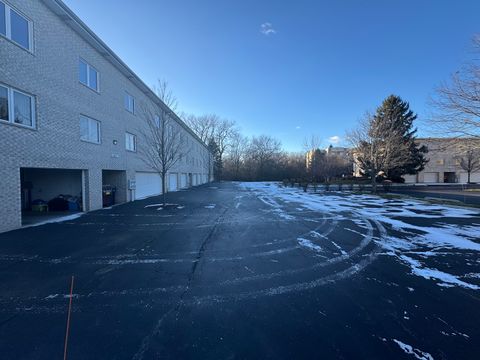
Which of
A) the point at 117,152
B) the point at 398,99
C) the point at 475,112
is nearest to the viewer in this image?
the point at 475,112

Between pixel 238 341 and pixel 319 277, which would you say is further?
pixel 319 277

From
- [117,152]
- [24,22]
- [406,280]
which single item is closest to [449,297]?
[406,280]

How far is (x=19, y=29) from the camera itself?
805 cm

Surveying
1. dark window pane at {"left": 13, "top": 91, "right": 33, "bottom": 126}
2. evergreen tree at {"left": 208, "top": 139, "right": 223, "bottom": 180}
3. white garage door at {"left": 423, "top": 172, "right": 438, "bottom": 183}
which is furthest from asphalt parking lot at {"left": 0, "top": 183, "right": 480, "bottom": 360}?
evergreen tree at {"left": 208, "top": 139, "right": 223, "bottom": 180}

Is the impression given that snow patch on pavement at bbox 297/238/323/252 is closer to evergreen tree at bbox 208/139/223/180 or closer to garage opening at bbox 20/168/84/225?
garage opening at bbox 20/168/84/225

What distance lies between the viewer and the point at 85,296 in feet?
12.2

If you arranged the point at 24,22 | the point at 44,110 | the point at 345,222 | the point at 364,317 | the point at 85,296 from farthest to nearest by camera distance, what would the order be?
1. the point at 345,222
2. the point at 44,110
3. the point at 24,22
4. the point at 85,296
5. the point at 364,317

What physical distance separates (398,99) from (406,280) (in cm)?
3387

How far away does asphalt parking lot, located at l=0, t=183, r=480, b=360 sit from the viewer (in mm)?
2654

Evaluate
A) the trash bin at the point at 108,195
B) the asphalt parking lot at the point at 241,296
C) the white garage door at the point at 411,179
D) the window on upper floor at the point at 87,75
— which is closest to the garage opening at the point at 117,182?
the trash bin at the point at 108,195

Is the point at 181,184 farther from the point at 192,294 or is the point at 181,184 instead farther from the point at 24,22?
the point at 192,294

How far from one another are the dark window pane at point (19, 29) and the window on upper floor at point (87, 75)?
2.91 meters

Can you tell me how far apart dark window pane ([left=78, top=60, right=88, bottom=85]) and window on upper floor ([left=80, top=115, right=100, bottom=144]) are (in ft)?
5.75

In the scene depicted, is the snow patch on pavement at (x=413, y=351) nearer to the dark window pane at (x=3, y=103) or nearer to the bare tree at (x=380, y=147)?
the dark window pane at (x=3, y=103)
